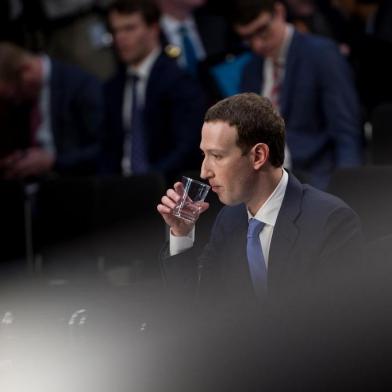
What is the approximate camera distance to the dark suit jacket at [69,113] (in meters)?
4.62

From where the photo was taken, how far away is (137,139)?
13.8 ft

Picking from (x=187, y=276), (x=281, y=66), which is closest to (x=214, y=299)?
(x=187, y=276)

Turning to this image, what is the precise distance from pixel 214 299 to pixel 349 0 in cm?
317

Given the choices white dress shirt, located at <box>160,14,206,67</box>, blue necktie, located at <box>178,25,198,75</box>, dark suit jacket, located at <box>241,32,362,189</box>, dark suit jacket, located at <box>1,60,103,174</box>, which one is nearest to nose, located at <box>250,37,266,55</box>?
dark suit jacket, located at <box>241,32,362,189</box>

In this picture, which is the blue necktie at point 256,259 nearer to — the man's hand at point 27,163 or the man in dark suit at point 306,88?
the man in dark suit at point 306,88

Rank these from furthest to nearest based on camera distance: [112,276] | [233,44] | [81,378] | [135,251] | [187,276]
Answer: [233,44] → [135,251] → [112,276] → [187,276] → [81,378]

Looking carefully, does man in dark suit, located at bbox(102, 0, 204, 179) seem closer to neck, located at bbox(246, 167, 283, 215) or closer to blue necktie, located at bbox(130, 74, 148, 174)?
blue necktie, located at bbox(130, 74, 148, 174)

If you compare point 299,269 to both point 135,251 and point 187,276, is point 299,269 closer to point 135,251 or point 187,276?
point 187,276

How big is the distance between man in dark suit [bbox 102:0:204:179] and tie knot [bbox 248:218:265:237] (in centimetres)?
214

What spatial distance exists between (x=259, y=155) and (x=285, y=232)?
168 millimetres

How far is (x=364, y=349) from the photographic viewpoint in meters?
1.19

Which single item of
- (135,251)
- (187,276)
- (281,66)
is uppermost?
(187,276)

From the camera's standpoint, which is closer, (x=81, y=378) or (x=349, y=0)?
(x=81, y=378)

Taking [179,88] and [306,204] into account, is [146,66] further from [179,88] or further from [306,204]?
[306,204]
